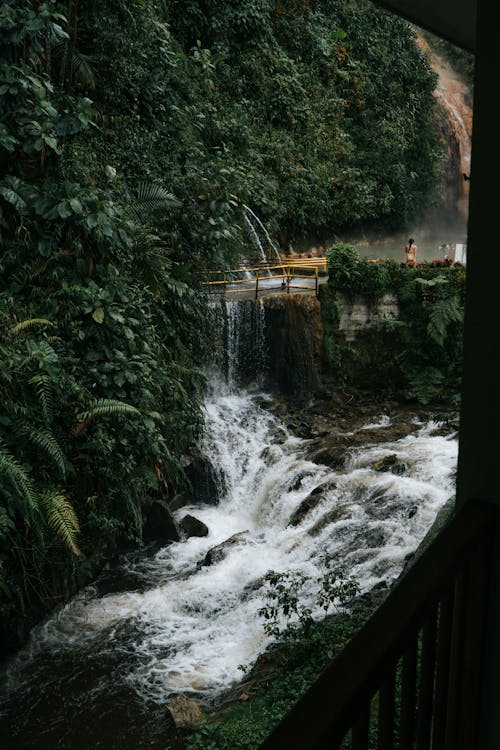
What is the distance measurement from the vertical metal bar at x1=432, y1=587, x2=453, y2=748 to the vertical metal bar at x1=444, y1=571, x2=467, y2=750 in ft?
0.11

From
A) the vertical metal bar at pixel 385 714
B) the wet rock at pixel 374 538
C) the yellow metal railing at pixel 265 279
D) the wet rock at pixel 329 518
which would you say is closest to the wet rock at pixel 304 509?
the wet rock at pixel 329 518

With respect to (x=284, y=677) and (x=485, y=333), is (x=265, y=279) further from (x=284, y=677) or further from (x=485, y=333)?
(x=485, y=333)

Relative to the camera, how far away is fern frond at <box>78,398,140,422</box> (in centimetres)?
556

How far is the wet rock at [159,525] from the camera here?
24.8 ft

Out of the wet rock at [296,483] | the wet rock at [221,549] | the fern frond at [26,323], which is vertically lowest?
the wet rock at [221,549]

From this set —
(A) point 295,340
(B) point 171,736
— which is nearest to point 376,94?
(A) point 295,340

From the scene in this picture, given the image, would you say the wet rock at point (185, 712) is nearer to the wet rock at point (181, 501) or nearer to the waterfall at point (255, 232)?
the wet rock at point (181, 501)

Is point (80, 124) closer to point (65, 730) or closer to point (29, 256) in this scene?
point (29, 256)

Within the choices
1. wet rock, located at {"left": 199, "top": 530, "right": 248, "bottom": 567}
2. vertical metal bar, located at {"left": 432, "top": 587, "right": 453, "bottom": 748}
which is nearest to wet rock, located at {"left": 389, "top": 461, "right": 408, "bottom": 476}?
wet rock, located at {"left": 199, "top": 530, "right": 248, "bottom": 567}

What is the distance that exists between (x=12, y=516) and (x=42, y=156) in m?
3.26

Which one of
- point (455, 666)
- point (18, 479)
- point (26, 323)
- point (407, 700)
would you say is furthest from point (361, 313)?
point (407, 700)

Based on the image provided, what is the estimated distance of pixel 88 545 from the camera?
587 centimetres

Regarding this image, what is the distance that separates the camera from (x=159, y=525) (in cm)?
759

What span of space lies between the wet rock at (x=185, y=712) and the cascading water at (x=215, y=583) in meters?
0.12
